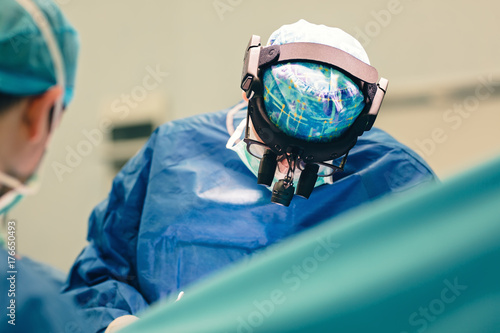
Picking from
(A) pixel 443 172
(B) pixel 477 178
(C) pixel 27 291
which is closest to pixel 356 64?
(B) pixel 477 178

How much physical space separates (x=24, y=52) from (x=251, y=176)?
0.89 m

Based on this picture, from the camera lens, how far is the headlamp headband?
1361 mm

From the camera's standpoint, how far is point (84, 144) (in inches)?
106

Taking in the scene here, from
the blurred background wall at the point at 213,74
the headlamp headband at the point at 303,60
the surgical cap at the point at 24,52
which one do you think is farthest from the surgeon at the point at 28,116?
the blurred background wall at the point at 213,74

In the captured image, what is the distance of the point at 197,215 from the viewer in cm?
160

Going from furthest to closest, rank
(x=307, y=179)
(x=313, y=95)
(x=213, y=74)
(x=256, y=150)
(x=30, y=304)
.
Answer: (x=213, y=74) < (x=256, y=150) < (x=307, y=179) < (x=313, y=95) < (x=30, y=304)

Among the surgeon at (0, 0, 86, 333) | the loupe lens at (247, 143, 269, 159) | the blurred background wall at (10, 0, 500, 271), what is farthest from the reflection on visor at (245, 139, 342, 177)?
the blurred background wall at (10, 0, 500, 271)

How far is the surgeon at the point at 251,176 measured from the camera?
137cm

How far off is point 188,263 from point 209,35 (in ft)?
4.88

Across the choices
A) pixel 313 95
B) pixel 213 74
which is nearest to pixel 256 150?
pixel 313 95

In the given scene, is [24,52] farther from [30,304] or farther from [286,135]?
[286,135]

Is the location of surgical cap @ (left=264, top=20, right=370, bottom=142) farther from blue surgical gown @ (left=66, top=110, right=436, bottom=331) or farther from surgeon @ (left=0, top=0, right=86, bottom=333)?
surgeon @ (left=0, top=0, right=86, bottom=333)

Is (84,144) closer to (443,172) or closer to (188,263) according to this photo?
(188,263)

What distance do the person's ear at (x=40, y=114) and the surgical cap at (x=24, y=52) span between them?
0.04 feet
